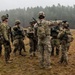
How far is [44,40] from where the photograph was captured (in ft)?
48.2

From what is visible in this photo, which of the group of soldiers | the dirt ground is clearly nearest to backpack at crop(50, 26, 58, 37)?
the dirt ground

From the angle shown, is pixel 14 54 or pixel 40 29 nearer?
pixel 40 29

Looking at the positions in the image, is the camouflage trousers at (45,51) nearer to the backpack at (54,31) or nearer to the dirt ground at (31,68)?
the dirt ground at (31,68)

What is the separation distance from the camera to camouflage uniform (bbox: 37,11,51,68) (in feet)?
47.5

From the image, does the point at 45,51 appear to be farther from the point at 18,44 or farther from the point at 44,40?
the point at 18,44

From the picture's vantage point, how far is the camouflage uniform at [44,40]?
14469 millimetres

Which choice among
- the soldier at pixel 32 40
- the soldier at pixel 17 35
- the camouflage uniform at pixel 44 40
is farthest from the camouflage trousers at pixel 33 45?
the camouflage uniform at pixel 44 40

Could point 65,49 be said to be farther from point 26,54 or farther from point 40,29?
point 26,54

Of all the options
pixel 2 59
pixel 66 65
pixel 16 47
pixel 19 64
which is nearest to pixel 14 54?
pixel 16 47

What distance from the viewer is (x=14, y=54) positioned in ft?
61.9

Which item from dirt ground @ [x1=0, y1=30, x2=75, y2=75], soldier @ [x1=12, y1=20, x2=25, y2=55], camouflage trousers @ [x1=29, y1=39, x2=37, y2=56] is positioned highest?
soldier @ [x1=12, y1=20, x2=25, y2=55]

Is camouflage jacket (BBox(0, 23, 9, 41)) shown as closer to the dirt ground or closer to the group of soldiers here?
the group of soldiers

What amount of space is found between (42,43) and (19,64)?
217cm

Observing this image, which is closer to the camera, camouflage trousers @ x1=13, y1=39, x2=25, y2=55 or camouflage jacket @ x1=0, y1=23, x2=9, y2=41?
camouflage jacket @ x1=0, y1=23, x2=9, y2=41
